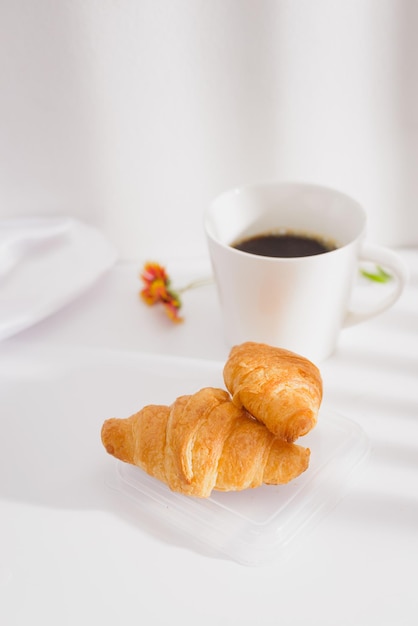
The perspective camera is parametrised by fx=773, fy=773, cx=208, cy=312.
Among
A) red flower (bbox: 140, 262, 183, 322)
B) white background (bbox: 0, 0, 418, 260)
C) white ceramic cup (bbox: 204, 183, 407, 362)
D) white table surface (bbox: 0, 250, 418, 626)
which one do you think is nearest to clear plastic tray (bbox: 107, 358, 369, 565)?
white table surface (bbox: 0, 250, 418, 626)

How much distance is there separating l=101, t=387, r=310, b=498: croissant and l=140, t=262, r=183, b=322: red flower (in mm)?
284

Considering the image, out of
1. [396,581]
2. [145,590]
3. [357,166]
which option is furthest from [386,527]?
[357,166]

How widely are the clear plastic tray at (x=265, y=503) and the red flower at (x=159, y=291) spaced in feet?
0.94

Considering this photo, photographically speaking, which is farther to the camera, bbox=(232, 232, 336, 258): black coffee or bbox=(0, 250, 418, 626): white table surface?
bbox=(232, 232, 336, 258): black coffee

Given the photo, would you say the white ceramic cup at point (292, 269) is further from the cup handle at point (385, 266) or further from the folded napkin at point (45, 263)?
the folded napkin at point (45, 263)

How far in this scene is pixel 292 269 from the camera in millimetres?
838

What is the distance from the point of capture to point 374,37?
98cm

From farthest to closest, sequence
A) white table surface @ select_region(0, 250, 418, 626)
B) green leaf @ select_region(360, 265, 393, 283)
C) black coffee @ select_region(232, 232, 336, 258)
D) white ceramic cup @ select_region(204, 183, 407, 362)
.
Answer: green leaf @ select_region(360, 265, 393, 283) < black coffee @ select_region(232, 232, 336, 258) < white ceramic cup @ select_region(204, 183, 407, 362) < white table surface @ select_region(0, 250, 418, 626)

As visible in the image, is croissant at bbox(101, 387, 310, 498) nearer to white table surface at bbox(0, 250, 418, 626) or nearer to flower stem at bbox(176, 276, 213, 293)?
white table surface at bbox(0, 250, 418, 626)

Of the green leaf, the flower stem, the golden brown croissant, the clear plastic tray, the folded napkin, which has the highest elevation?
the golden brown croissant

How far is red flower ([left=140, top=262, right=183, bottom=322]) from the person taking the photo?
1.03 m

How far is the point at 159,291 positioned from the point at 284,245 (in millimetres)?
189

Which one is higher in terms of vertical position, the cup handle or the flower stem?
the cup handle

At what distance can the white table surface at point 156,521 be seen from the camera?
2.12ft
